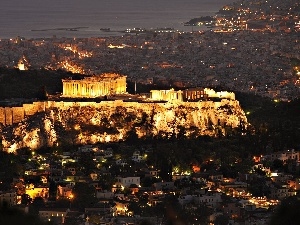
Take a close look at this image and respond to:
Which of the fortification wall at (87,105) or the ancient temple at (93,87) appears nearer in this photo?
the fortification wall at (87,105)

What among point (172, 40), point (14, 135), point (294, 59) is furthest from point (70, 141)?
point (172, 40)

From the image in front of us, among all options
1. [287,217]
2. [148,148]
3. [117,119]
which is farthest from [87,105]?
[287,217]

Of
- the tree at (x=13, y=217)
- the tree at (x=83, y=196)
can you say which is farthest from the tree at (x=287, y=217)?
the tree at (x=83, y=196)

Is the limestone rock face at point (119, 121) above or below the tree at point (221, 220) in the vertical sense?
above

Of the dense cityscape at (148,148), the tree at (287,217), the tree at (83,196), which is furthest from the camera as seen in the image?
the tree at (83,196)

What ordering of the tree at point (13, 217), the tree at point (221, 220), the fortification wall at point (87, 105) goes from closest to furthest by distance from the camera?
the tree at point (13, 217)
the tree at point (221, 220)
the fortification wall at point (87, 105)

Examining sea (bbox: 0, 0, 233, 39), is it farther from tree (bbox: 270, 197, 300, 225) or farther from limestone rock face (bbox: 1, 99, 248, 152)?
tree (bbox: 270, 197, 300, 225)

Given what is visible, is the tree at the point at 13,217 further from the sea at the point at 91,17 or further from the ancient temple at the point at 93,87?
the sea at the point at 91,17
